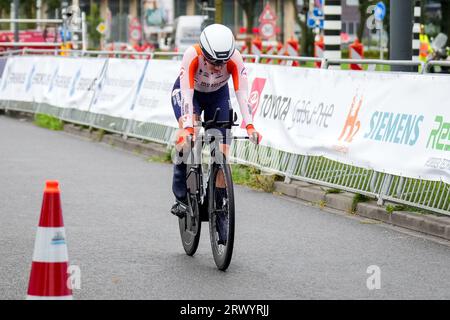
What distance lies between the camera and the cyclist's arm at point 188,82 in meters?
9.24

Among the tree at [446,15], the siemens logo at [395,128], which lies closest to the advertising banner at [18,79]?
the siemens logo at [395,128]

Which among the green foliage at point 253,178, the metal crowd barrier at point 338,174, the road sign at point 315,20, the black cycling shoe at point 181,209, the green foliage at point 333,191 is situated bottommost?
the green foliage at point 253,178

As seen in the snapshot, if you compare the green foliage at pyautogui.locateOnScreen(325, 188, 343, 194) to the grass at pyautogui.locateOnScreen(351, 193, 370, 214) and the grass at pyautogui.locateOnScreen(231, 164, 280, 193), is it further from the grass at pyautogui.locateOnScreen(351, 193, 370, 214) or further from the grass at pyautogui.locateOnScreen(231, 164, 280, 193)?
the grass at pyautogui.locateOnScreen(231, 164, 280, 193)

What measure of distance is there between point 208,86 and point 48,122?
15524mm

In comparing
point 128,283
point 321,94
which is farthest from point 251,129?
point 321,94

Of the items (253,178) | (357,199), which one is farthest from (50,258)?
(253,178)

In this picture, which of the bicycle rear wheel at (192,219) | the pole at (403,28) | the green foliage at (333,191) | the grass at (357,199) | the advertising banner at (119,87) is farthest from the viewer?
the advertising banner at (119,87)

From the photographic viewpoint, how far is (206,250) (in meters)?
10.1

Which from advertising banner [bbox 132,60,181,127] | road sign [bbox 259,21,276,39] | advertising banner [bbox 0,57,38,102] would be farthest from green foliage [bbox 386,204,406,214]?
road sign [bbox 259,21,276,39]

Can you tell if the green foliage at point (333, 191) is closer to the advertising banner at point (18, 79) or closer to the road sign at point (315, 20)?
the advertising banner at point (18, 79)

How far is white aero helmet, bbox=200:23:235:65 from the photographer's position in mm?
8898

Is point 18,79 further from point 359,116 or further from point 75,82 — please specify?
point 359,116

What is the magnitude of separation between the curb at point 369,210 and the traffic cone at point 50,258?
490cm
